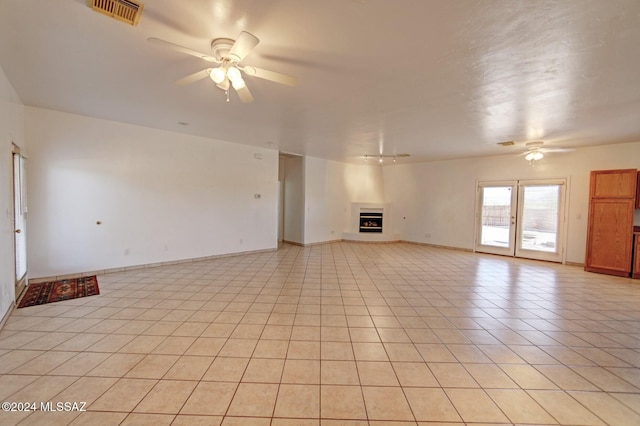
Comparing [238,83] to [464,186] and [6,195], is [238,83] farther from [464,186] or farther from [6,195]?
[464,186]

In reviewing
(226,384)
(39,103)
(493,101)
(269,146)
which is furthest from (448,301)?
(39,103)

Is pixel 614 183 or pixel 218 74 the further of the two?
pixel 614 183

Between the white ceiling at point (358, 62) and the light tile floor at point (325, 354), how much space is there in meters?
2.75

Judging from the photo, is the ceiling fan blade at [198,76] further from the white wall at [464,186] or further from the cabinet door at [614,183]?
the white wall at [464,186]

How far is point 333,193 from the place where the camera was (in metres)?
8.98

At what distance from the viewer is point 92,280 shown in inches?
179

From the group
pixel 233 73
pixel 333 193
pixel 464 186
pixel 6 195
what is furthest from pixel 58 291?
pixel 464 186

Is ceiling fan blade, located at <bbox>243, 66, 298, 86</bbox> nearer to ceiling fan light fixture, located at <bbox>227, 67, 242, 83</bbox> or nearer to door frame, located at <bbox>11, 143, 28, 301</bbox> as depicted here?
ceiling fan light fixture, located at <bbox>227, 67, 242, 83</bbox>

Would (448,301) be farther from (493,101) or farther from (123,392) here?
(123,392)

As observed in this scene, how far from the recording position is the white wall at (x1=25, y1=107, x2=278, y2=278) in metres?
4.38

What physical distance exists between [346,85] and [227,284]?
3522 millimetres

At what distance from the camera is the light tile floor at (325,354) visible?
1888mm

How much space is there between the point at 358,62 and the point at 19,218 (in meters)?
5.17

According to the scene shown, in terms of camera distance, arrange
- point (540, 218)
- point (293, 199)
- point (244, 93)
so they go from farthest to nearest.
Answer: point (293, 199), point (540, 218), point (244, 93)
